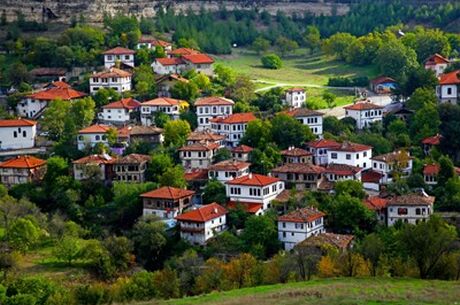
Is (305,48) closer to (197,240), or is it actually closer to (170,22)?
(170,22)

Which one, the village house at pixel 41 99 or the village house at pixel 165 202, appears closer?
the village house at pixel 165 202

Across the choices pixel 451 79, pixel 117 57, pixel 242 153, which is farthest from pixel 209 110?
pixel 451 79

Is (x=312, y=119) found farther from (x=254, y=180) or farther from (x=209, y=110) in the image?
(x=254, y=180)

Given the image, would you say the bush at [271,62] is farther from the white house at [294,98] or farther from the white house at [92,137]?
the white house at [92,137]

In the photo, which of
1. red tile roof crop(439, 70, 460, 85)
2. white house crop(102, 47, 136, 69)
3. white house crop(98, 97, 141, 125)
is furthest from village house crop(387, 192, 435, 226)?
white house crop(102, 47, 136, 69)

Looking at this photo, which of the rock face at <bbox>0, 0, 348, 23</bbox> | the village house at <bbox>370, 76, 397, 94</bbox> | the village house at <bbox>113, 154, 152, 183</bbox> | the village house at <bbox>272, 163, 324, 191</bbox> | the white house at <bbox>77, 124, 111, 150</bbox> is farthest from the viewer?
the rock face at <bbox>0, 0, 348, 23</bbox>

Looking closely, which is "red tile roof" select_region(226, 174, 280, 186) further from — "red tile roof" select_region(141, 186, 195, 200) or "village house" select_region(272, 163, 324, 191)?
"red tile roof" select_region(141, 186, 195, 200)

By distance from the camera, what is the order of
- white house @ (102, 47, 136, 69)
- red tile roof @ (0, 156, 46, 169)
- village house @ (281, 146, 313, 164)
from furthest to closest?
1. white house @ (102, 47, 136, 69)
2. red tile roof @ (0, 156, 46, 169)
3. village house @ (281, 146, 313, 164)

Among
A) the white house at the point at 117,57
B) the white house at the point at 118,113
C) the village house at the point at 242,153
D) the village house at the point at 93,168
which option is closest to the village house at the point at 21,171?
the village house at the point at 93,168
